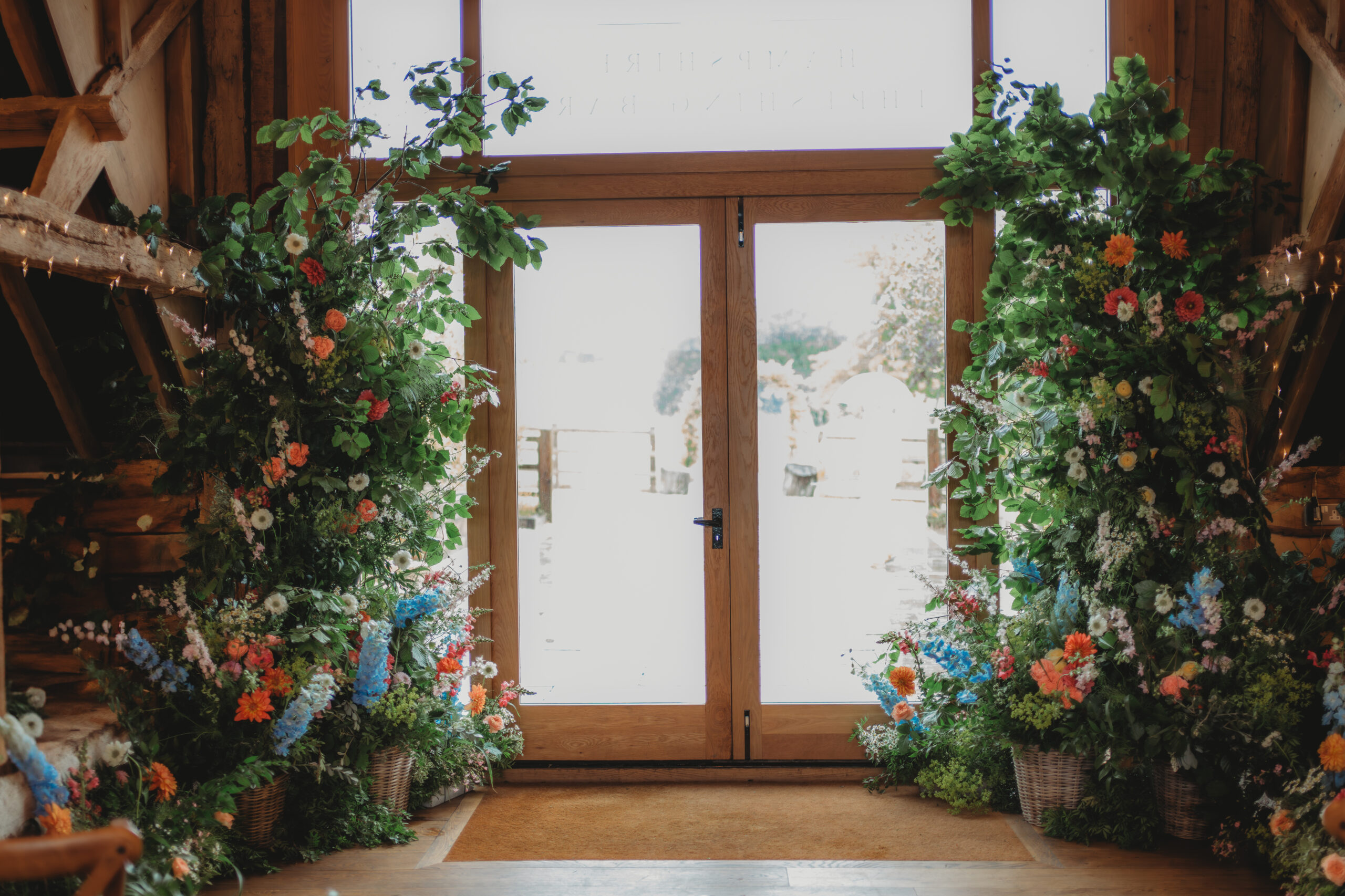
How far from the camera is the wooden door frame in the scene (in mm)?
3656

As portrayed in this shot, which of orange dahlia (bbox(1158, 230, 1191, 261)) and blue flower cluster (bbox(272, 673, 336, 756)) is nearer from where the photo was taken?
blue flower cluster (bbox(272, 673, 336, 756))

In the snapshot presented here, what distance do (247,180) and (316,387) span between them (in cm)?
112

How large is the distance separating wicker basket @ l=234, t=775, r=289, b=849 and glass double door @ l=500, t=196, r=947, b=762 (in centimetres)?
100

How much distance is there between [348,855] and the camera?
2.98 m

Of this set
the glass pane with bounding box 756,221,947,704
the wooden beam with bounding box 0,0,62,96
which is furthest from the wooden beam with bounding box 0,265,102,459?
the glass pane with bounding box 756,221,947,704

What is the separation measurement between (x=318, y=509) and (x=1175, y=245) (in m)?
3.06

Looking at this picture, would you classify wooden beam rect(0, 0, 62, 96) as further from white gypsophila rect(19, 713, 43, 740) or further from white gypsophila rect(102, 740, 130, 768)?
white gypsophila rect(102, 740, 130, 768)

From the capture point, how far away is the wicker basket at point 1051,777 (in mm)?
3123

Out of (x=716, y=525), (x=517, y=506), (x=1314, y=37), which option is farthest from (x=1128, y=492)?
(x=517, y=506)

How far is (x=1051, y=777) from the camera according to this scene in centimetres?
314

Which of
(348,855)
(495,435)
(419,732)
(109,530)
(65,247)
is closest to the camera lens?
(65,247)

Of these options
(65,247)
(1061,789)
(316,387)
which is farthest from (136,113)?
(1061,789)

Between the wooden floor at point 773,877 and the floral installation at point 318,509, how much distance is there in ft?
0.55

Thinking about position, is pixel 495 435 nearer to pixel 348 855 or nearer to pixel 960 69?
pixel 348 855
